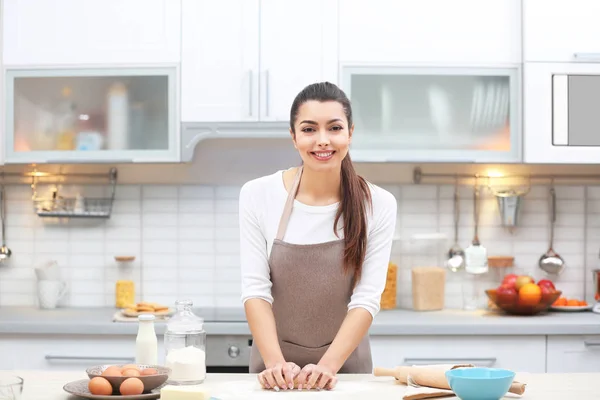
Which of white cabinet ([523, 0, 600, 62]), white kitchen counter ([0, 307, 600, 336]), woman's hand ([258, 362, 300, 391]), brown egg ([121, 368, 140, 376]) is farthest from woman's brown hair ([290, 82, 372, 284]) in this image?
white cabinet ([523, 0, 600, 62])

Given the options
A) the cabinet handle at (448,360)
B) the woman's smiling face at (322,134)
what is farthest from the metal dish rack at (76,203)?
the woman's smiling face at (322,134)

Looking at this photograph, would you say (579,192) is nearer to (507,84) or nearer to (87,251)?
(507,84)

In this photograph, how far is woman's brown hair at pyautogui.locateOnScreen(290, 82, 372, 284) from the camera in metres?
2.26

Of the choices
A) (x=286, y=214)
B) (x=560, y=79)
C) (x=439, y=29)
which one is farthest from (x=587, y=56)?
(x=286, y=214)

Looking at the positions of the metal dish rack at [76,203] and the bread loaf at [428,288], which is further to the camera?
the metal dish rack at [76,203]

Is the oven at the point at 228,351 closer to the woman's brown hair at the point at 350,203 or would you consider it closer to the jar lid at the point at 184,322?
the woman's brown hair at the point at 350,203

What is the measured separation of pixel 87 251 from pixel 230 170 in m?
0.76

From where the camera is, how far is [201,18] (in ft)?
11.7

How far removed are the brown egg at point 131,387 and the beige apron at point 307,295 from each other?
63 centimetres

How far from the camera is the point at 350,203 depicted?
2352mm

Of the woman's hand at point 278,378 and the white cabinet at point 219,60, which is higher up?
the white cabinet at point 219,60

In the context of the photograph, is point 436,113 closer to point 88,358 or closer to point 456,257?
point 456,257

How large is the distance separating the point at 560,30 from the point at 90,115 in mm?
1991

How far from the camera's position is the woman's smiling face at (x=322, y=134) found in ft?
7.14
